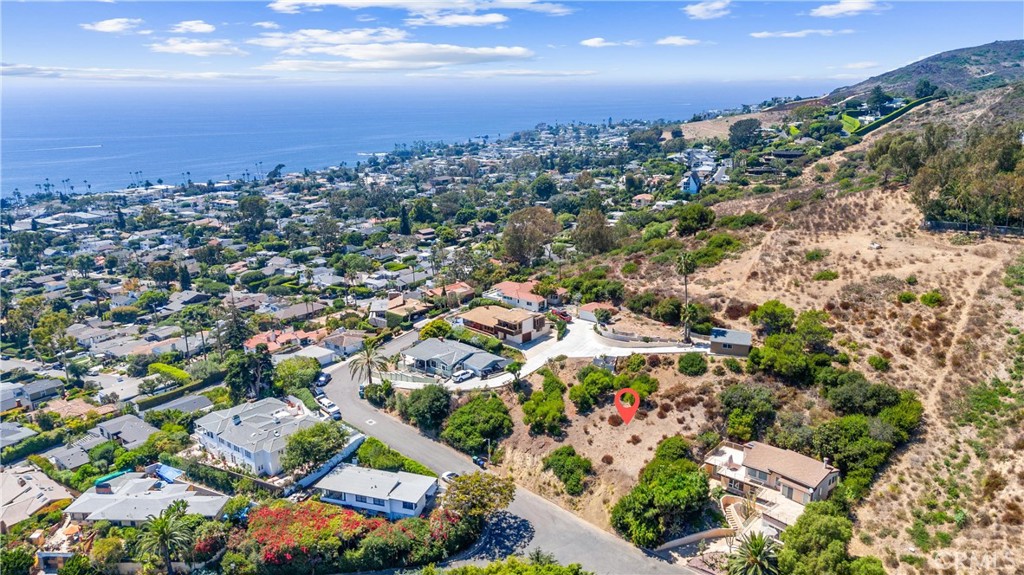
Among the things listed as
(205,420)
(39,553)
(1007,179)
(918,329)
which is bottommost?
(39,553)

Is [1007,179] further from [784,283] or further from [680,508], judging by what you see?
[680,508]

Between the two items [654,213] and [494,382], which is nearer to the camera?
[494,382]

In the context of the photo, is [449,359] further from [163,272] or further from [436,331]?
[163,272]

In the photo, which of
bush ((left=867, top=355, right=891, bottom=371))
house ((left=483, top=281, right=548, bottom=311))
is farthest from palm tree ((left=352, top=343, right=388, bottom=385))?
bush ((left=867, top=355, right=891, bottom=371))

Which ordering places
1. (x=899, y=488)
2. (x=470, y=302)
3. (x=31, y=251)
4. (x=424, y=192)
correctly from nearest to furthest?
(x=899, y=488) → (x=470, y=302) → (x=31, y=251) → (x=424, y=192)

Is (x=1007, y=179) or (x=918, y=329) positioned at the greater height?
(x=1007, y=179)

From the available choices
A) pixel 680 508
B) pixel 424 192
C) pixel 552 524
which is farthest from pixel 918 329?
pixel 424 192

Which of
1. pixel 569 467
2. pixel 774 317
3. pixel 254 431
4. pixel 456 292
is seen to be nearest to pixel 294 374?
pixel 254 431
